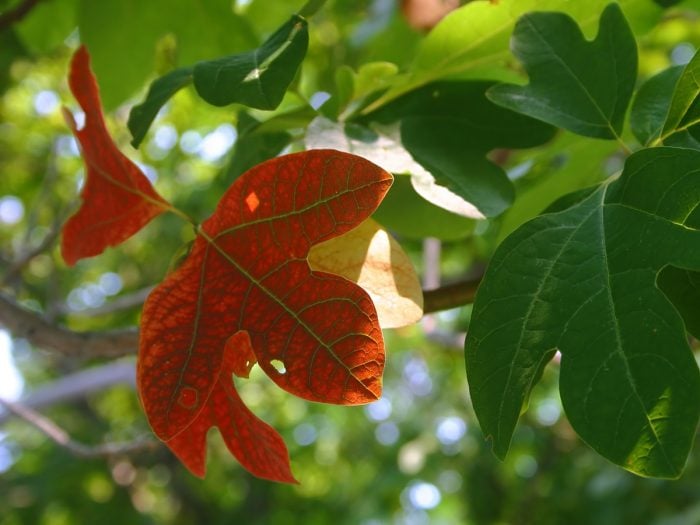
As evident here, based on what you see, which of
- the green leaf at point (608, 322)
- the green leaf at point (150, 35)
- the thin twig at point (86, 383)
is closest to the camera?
A: the green leaf at point (608, 322)

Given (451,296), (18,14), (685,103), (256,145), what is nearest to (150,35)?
(18,14)

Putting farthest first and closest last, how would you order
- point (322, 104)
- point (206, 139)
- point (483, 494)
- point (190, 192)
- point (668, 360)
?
point (190, 192) < point (483, 494) < point (206, 139) < point (322, 104) < point (668, 360)

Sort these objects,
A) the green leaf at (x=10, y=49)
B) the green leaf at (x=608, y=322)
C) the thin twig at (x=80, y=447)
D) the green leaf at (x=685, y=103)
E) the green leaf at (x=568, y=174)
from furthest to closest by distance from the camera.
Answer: the green leaf at (x=10, y=49) → the thin twig at (x=80, y=447) → the green leaf at (x=568, y=174) → the green leaf at (x=685, y=103) → the green leaf at (x=608, y=322)

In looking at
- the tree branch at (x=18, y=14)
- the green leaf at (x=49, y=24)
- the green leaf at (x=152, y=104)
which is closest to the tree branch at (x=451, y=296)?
the green leaf at (x=152, y=104)

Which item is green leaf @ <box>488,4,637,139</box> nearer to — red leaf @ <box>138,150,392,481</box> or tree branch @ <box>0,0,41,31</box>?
red leaf @ <box>138,150,392,481</box>

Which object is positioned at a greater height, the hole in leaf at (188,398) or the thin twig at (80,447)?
the hole in leaf at (188,398)

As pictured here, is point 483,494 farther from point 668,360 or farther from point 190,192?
point 668,360

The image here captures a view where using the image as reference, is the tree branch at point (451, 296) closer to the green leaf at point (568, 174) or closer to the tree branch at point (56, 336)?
the green leaf at point (568, 174)

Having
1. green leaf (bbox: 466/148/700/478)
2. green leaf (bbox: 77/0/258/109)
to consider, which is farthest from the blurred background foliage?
green leaf (bbox: 466/148/700/478)

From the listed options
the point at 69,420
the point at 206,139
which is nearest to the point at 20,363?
the point at 69,420
